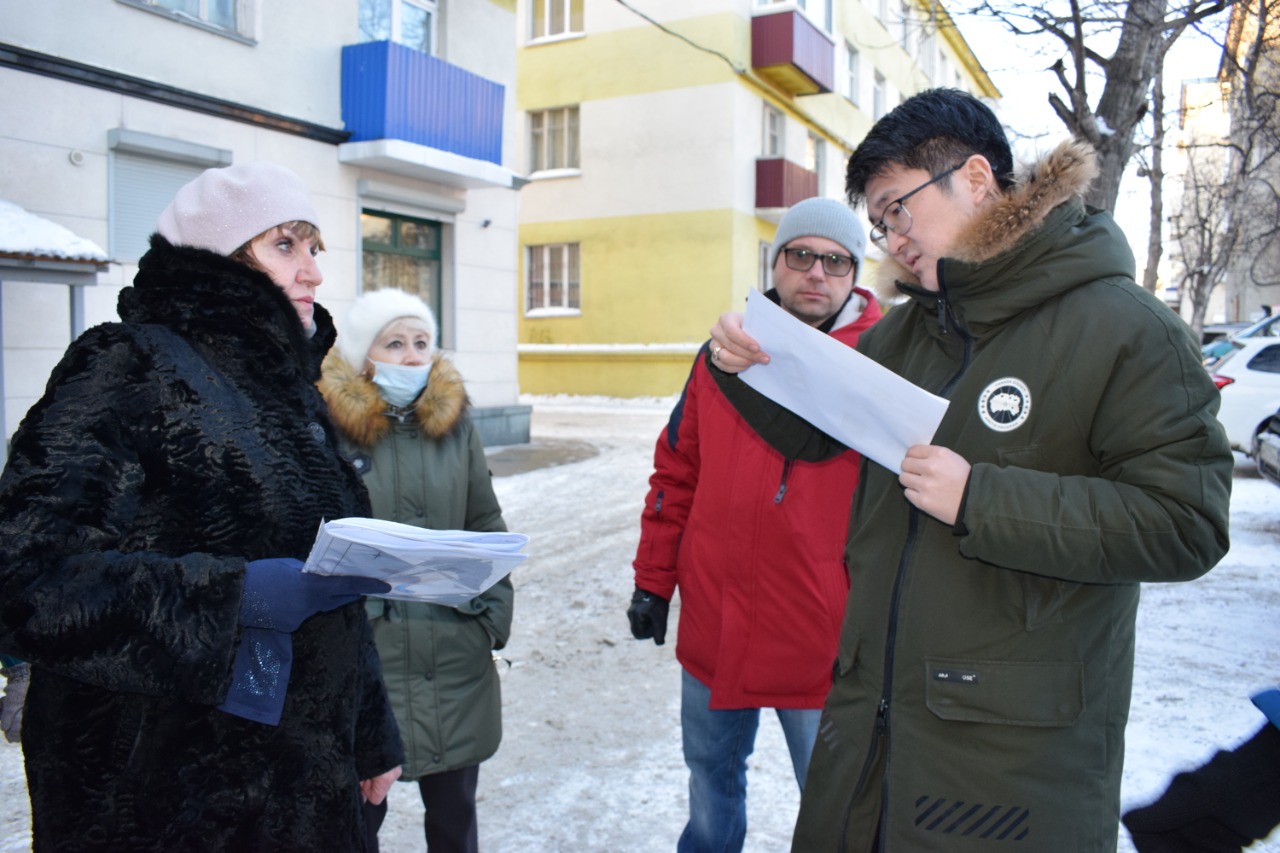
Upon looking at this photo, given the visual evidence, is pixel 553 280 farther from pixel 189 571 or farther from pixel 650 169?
pixel 189 571

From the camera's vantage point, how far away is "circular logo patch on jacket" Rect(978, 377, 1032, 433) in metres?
1.57

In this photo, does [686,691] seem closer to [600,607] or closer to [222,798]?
[222,798]

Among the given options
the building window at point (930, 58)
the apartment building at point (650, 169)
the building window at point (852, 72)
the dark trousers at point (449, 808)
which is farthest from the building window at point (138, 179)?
the building window at point (930, 58)

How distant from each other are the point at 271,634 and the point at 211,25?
30.7 ft

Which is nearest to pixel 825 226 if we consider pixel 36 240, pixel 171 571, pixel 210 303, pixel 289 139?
pixel 210 303

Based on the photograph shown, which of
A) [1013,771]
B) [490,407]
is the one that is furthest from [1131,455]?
[490,407]

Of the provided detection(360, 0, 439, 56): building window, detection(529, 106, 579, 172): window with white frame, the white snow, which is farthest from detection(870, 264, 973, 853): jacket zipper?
detection(529, 106, 579, 172): window with white frame

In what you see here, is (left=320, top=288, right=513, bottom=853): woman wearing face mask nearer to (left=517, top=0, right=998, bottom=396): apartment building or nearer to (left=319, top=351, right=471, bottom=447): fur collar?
(left=319, top=351, right=471, bottom=447): fur collar

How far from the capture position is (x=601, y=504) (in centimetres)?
896

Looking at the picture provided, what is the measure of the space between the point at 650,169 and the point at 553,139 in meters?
2.74

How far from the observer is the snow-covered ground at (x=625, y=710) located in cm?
329

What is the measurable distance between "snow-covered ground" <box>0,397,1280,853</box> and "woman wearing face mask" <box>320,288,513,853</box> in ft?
1.85

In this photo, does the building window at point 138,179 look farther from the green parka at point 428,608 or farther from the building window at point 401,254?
the green parka at point 428,608

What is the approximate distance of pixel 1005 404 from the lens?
5.23ft
